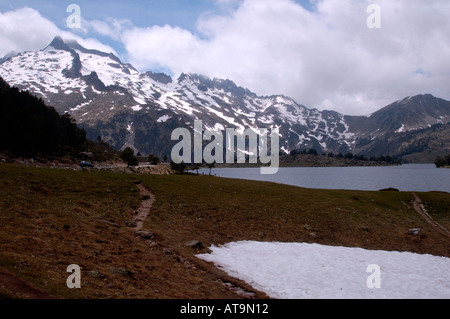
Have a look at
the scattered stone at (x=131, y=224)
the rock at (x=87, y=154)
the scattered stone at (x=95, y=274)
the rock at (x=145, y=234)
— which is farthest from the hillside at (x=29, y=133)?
the scattered stone at (x=95, y=274)

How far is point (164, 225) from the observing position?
106ft

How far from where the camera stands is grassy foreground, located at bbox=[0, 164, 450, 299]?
1669 cm

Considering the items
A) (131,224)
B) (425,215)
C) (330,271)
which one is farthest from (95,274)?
(425,215)

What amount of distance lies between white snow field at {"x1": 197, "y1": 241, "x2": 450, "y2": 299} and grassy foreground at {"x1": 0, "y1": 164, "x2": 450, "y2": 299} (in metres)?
2.16

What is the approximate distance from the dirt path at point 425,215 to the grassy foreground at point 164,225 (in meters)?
1.14

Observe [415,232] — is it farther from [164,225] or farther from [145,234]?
[145,234]

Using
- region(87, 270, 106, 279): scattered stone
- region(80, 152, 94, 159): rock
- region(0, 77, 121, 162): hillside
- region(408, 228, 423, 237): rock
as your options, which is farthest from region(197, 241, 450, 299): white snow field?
region(80, 152, 94, 159): rock

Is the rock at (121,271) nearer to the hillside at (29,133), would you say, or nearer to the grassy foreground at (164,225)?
the grassy foreground at (164,225)

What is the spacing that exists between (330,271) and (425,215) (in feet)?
120

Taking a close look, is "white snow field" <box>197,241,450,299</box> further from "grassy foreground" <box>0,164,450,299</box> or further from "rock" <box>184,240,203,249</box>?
"grassy foreground" <box>0,164,450,299</box>

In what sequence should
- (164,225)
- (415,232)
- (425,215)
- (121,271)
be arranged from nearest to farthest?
1. (121,271)
2. (164,225)
3. (415,232)
4. (425,215)

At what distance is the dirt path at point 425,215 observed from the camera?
43.9m
